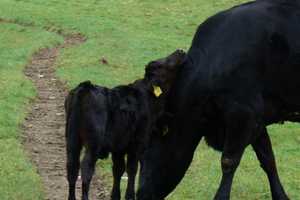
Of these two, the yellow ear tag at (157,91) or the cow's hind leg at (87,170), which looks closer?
the yellow ear tag at (157,91)

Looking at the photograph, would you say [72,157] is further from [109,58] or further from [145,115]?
[109,58]

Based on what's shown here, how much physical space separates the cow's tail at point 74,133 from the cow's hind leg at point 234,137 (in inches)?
65.5

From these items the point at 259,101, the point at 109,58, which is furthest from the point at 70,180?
the point at 109,58

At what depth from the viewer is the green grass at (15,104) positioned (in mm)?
9328

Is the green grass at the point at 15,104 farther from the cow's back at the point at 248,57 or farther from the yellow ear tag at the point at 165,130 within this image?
the cow's back at the point at 248,57

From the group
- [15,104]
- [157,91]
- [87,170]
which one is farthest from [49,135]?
[157,91]

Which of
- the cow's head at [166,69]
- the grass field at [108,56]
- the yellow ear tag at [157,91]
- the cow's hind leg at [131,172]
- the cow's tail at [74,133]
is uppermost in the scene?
the cow's head at [166,69]

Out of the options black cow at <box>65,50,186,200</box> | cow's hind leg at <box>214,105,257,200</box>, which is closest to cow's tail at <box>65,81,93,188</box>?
black cow at <box>65,50,186,200</box>

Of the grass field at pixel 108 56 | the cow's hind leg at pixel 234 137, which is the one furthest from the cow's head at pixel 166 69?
the grass field at pixel 108 56

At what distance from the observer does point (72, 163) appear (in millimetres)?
8234

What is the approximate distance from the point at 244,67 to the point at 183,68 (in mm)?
746

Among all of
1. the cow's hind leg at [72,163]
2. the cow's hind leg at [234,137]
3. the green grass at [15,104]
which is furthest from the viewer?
the green grass at [15,104]

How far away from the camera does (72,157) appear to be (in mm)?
8266

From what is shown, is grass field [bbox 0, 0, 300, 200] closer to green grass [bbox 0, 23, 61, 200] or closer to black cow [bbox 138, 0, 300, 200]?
green grass [bbox 0, 23, 61, 200]
